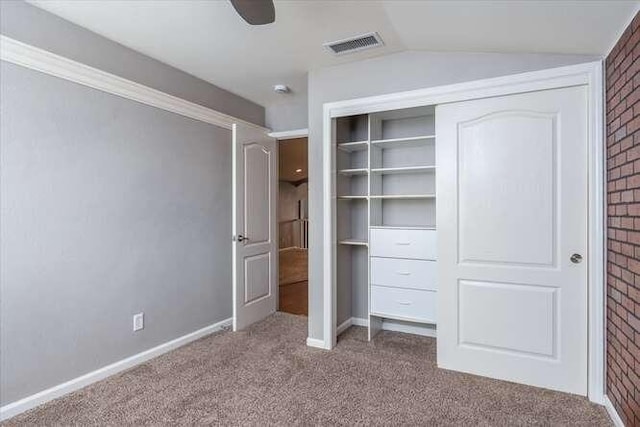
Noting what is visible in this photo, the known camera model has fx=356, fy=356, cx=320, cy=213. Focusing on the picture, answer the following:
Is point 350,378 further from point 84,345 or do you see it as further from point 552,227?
point 84,345

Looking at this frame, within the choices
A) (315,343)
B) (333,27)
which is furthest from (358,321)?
(333,27)

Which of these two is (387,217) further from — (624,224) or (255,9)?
(255,9)

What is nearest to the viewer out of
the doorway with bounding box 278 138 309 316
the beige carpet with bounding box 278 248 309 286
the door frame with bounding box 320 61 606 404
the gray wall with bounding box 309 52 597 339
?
the door frame with bounding box 320 61 606 404

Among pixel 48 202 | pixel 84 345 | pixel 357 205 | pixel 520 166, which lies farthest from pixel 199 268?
pixel 520 166

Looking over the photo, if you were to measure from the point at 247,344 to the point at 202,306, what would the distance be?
0.61m

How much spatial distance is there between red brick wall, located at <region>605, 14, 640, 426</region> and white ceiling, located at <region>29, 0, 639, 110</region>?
24 cm

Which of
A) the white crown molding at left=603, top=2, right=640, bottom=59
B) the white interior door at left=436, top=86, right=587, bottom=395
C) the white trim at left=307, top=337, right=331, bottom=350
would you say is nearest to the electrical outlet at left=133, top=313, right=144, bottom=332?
the white trim at left=307, top=337, right=331, bottom=350

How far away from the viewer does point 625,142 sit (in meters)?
1.84

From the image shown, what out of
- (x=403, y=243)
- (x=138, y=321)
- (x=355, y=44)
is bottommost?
(x=138, y=321)

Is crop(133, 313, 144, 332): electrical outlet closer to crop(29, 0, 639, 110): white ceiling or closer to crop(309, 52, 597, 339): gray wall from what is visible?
crop(309, 52, 597, 339): gray wall

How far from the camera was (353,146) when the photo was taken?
10.9 ft

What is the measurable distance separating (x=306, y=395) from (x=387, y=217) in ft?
5.98

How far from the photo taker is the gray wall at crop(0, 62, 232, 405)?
2.08m

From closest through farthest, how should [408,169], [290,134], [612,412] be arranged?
[612,412] < [408,169] < [290,134]
